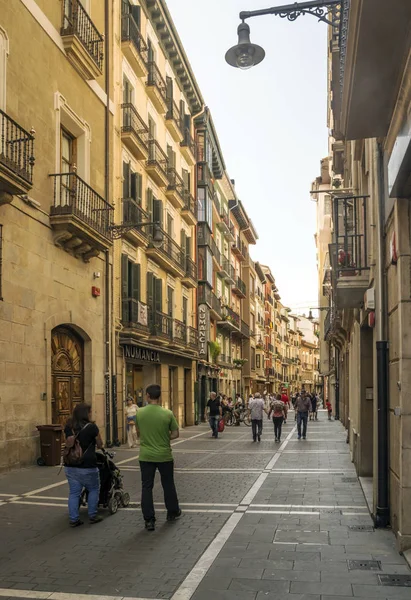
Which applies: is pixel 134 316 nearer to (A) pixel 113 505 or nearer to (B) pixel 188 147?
(B) pixel 188 147

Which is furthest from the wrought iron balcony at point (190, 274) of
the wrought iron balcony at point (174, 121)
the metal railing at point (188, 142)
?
the wrought iron balcony at point (174, 121)

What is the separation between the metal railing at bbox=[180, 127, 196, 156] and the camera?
33438 mm

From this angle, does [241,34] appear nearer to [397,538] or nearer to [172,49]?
[397,538]

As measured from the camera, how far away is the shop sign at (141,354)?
22844 mm

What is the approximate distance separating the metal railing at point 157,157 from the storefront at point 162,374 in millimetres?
7180

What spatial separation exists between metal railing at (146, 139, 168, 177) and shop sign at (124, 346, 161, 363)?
23.7 feet

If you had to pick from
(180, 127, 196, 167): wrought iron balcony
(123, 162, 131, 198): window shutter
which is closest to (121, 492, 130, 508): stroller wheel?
(123, 162, 131, 198): window shutter

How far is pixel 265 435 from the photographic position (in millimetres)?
25859

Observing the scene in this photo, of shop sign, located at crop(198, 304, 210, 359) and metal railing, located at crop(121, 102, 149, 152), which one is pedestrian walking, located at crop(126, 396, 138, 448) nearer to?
metal railing, located at crop(121, 102, 149, 152)

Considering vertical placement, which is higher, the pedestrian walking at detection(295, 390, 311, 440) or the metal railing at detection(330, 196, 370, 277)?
the metal railing at detection(330, 196, 370, 277)

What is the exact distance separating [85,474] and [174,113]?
83.5 ft

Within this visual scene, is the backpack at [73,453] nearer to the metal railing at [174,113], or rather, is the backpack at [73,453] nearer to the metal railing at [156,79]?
the metal railing at [156,79]

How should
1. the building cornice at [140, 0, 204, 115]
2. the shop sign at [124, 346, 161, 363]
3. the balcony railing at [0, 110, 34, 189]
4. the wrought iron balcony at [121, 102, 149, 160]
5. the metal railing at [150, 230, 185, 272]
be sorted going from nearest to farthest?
the balcony railing at [0, 110, 34, 189], the shop sign at [124, 346, 161, 363], the wrought iron balcony at [121, 102, 149, 160], the building cornice at [140, 0, 204, 115], the metal railing at [150, 230, 185, 272]

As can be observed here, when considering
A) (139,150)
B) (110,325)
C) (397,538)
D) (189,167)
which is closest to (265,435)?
(110,325)
